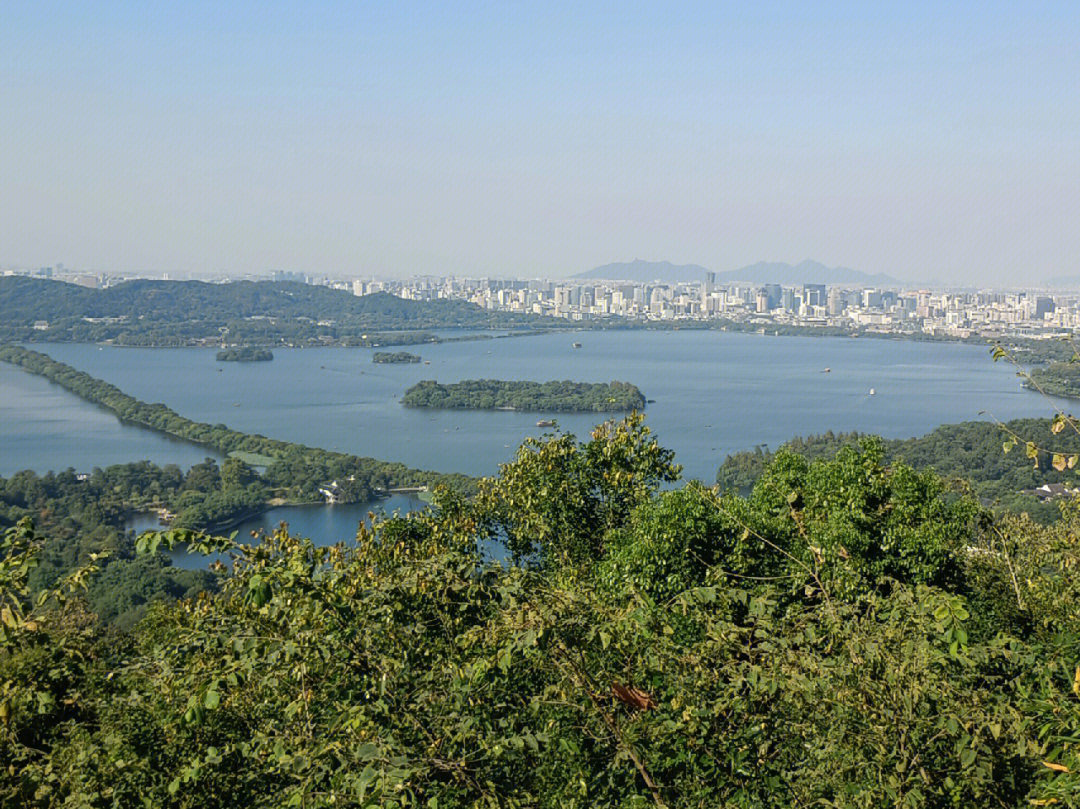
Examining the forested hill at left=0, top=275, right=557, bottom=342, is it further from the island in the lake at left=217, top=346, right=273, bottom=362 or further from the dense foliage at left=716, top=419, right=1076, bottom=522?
the dense foliage at left=716, top=419, right=1076, bottom=522

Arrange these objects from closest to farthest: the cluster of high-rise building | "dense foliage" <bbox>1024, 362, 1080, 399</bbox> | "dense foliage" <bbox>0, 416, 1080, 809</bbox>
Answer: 1. "dense foliage" <bbox>0, 416, 1080, 809</bbox>
2. "dense foliage" <bbox>1024, 362, 1080, 399</bbox>
3. the cluster of high-rise building

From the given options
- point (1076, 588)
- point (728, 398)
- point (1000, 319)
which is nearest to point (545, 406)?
point (728, 398)

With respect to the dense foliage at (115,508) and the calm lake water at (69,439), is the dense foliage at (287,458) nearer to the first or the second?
the calm lake water at (69,439)

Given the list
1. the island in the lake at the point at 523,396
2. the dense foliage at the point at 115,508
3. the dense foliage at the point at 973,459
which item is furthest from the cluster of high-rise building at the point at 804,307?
the dense foliage at the point at 115,508

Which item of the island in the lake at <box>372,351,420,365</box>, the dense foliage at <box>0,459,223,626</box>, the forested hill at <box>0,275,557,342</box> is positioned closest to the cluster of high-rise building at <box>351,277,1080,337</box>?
the forested hill at <box>0,275,557,342</box>

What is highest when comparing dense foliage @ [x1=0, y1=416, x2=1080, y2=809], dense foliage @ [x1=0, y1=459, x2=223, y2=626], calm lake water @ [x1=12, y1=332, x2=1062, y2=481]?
dense foliage @ [x1=0, y1=416, x2=1080, y2=809]

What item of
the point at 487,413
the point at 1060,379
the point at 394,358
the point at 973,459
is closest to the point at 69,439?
the point at 487,413
